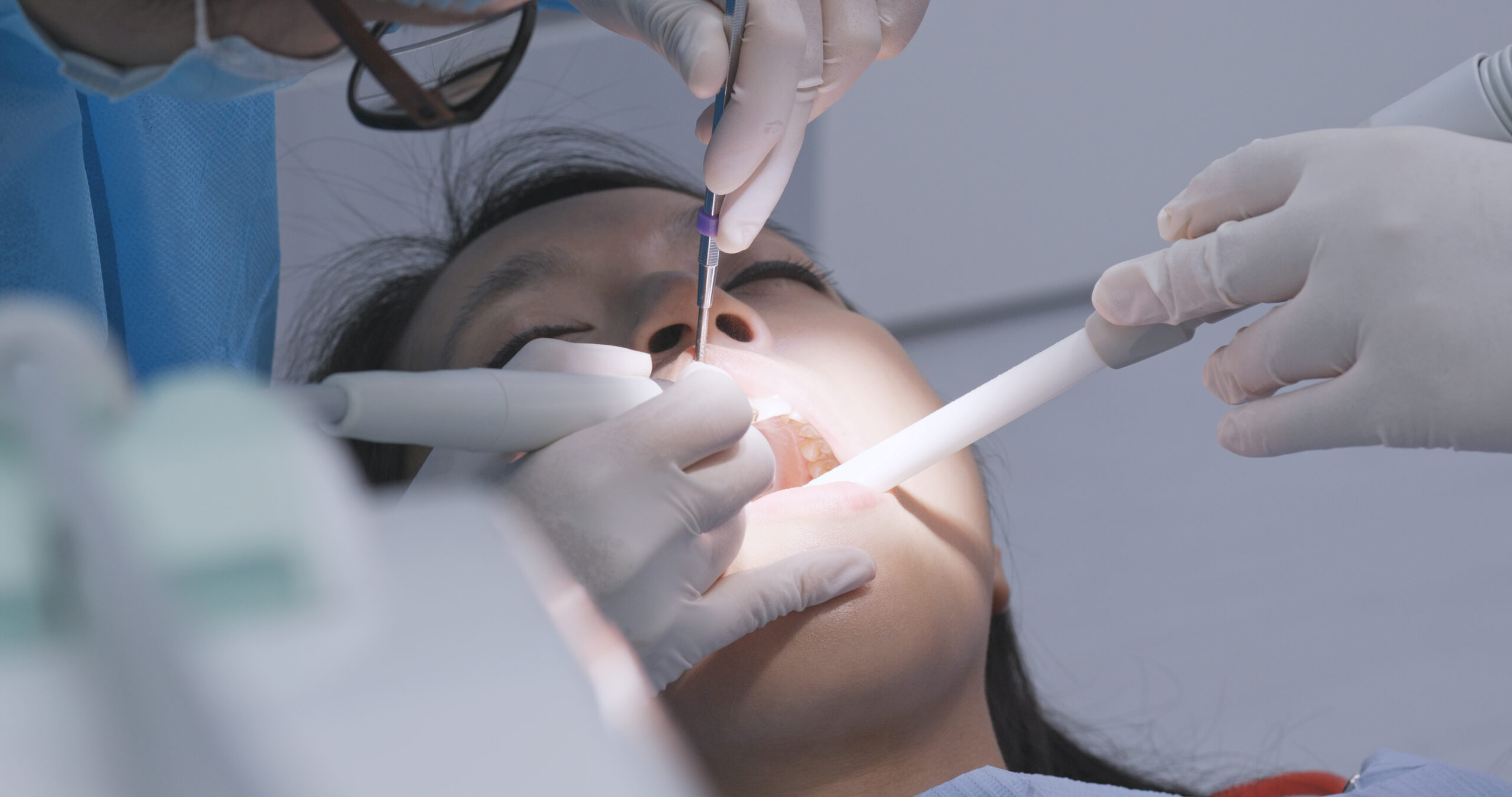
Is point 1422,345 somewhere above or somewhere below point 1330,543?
above

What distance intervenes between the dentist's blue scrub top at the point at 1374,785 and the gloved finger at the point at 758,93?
59 cm

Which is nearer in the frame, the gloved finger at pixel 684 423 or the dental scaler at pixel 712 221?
the gloved finger at pixel 684 423

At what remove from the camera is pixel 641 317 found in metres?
1.11

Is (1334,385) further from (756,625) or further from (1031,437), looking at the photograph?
(1031,437)

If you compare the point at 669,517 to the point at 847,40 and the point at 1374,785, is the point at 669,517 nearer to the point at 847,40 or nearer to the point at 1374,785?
the point at 847,40

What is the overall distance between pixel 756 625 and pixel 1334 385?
509 mm

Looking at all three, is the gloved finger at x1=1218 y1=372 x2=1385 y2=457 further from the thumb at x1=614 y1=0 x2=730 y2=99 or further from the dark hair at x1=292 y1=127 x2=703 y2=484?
the dark hair at x1=292 y1=127 x2=703 y2=484

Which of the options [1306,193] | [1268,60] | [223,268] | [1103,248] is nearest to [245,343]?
[223,268]

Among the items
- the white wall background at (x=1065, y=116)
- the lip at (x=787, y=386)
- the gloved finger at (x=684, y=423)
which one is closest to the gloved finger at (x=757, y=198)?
the lip at (x=787, y=386)

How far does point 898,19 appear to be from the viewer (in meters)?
1.25

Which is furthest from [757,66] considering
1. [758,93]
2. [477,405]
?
[477,405]

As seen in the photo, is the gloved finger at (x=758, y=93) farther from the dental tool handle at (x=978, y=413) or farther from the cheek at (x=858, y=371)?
the dental tool handle at (x=978, y=413)

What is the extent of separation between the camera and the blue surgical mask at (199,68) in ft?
1.80

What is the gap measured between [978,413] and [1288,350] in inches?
10.2
